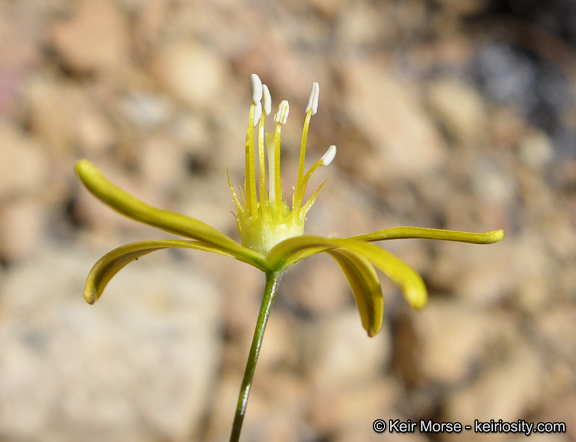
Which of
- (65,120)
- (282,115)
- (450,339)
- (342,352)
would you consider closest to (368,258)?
(282,115)

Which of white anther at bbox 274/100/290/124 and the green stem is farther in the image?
white anther at bbox 274/100/290/124

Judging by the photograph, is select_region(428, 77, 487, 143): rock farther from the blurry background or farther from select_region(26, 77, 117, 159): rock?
select_region(26, 77, 117, 159): rock

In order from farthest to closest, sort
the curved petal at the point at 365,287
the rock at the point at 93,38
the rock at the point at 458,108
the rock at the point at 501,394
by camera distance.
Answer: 1. the rock at the point at 458,108
2. the rock at the point at 93,38
3. the rock at the point at 501,394
4. the curved petal at the point at 365,287

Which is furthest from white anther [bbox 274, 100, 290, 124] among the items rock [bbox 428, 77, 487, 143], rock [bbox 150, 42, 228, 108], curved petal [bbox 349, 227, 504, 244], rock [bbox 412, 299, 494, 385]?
rock [bbox 428, 77, 487, 143]

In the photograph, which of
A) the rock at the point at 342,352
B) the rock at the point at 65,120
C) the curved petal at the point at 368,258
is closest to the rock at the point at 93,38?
the rock at the point at 65,120

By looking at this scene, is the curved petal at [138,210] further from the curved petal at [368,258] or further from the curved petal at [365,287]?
the curved petal at [365,287]

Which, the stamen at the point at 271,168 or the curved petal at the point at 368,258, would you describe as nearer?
the curved petal at the point at 368,258

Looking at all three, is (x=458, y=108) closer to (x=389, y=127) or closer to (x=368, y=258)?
(x=389, y=127)
